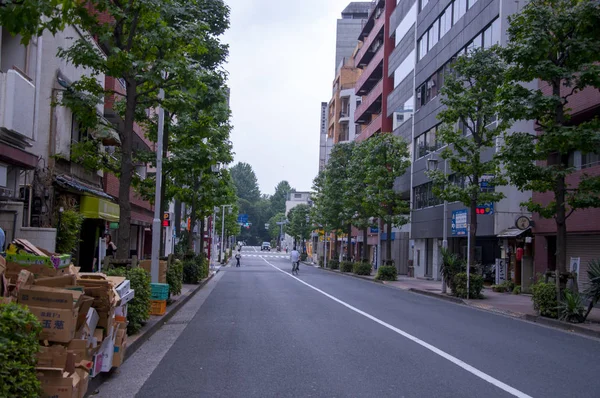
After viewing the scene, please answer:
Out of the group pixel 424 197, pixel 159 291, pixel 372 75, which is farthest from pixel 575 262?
pixel 372 75

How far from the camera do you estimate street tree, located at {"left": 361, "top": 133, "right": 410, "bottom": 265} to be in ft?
128

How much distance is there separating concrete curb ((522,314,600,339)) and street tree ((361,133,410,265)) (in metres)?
21.3

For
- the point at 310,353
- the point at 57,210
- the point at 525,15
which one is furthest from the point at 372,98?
the point at 310,353

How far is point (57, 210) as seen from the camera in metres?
16.4

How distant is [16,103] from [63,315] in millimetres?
8435

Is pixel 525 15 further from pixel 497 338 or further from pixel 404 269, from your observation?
pixel 404 269

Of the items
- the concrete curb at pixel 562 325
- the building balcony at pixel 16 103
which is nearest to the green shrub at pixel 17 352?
the building balcony at pixel 16 103

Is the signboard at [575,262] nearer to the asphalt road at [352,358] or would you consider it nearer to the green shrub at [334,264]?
the asphalt road at [352,358]

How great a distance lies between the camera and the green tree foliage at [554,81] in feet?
55.0

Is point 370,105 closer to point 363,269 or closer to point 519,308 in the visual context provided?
point 363,269

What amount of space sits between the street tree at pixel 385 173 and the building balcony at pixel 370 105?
15.6m

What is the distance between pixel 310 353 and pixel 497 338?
487cm

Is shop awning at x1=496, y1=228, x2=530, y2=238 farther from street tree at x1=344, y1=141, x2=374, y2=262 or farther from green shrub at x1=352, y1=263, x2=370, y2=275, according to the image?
green shrub at x1=352, y1=263, x2=370, y2=275

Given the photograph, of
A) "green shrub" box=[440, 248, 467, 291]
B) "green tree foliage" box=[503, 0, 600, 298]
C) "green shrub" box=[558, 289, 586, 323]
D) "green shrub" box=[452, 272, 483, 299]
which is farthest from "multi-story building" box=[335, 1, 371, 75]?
"green shrub" box=[558, 289, 586, 323]
